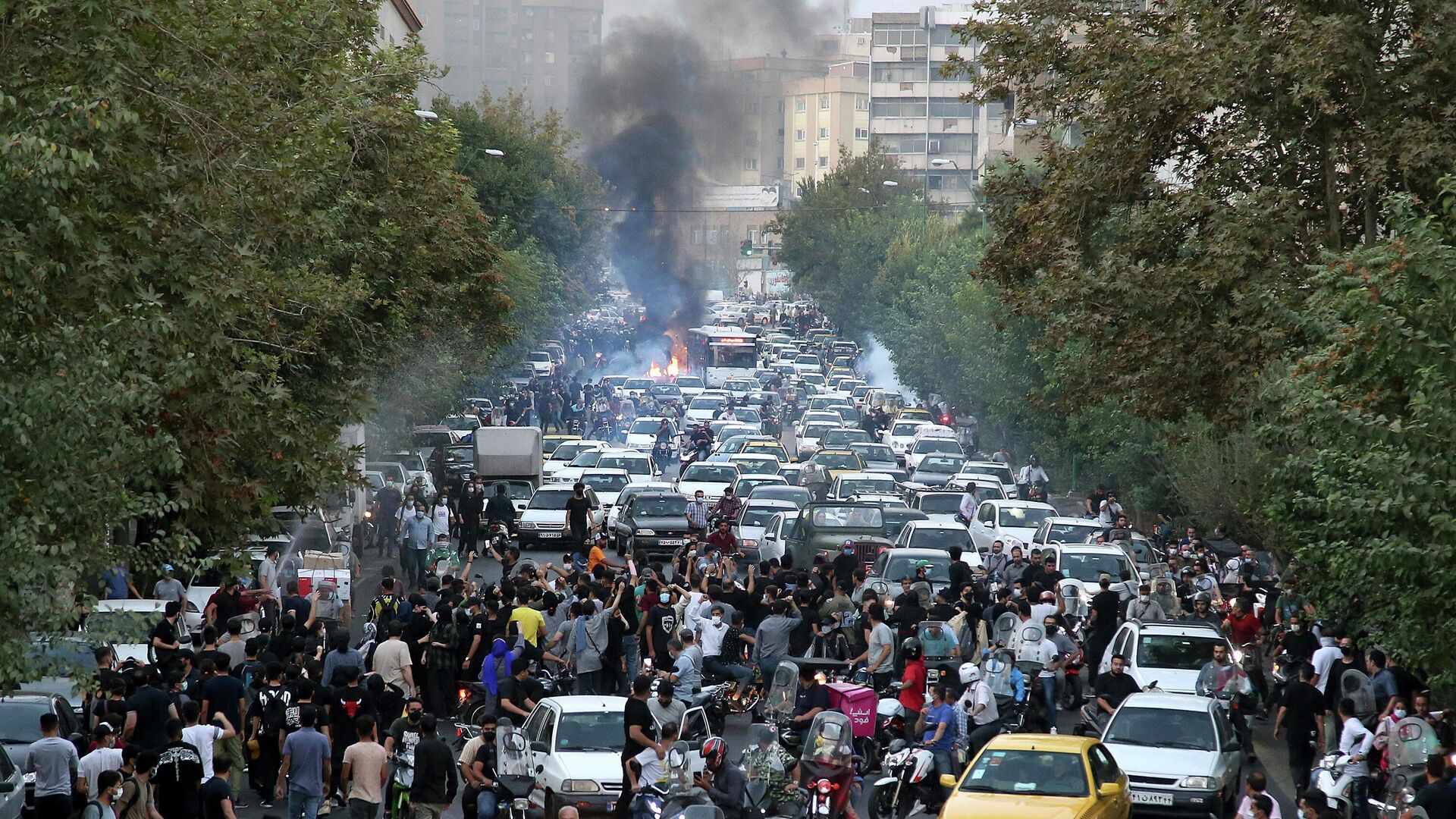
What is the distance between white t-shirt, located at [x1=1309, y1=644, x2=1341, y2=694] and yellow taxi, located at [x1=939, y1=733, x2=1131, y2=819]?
4.84 m

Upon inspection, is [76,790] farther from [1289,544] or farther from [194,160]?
[1289,544]

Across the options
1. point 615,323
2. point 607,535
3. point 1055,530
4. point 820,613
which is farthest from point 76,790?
point 615,323

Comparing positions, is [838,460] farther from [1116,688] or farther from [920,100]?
[920,100]

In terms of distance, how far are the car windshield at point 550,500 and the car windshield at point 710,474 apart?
3.67 meters

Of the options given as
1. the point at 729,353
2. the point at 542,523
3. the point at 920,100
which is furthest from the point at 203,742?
the point at 920,100

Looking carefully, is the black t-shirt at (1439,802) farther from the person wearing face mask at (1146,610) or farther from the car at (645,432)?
the car at (645,432)

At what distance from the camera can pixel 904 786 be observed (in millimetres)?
15062

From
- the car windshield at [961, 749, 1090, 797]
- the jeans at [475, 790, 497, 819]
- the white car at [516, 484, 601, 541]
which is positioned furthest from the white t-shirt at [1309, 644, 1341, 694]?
the white car at [516, 484, 601, 541]

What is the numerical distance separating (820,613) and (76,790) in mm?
9816

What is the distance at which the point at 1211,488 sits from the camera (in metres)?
28.0

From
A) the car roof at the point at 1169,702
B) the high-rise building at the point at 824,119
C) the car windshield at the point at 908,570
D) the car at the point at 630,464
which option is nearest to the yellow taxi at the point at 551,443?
the car at the point at 630,464

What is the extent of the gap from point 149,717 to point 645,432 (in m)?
36.5

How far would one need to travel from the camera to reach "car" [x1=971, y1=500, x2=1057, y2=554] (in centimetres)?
3059

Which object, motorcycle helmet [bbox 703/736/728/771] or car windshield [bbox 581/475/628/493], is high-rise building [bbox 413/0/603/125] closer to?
car windshield [bbox 581/475/628/493]
